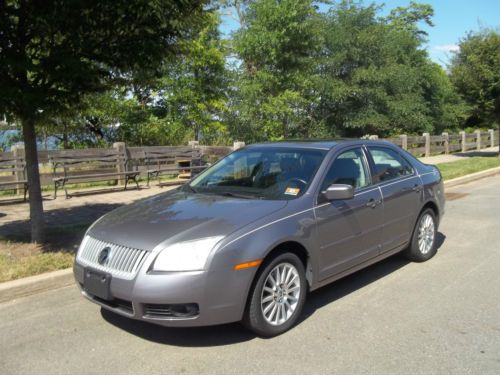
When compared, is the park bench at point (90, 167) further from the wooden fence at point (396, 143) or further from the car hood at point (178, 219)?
the car hood at point (178, 219)

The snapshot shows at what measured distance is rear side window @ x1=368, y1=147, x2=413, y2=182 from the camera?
5.60 m

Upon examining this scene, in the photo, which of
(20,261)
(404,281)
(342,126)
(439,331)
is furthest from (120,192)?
(342,126)

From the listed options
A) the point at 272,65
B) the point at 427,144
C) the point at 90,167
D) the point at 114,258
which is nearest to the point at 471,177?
the point at 272,65

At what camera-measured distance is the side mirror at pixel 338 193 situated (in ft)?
15.0

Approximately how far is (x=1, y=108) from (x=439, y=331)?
16.4 feet

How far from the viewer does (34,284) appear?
5.27 meters

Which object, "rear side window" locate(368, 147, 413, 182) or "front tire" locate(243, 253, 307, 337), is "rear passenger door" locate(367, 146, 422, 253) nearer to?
"rear side window" locate(368, 147, 413, 182)

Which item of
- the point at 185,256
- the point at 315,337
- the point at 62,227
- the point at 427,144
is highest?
the point at 427,144

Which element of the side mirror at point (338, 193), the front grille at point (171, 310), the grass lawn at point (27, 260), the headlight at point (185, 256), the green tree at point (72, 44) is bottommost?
the grass lawn at point (27, 260)

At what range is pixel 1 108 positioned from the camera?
572 cm

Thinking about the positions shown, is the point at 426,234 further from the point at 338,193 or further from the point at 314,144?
the point at 338,193

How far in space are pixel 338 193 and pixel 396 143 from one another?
17.4 m

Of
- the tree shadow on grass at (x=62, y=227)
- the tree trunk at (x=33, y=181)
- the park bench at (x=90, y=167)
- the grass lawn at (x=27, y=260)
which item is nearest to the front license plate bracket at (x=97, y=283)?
the grass lawn at (x=27, y=260)

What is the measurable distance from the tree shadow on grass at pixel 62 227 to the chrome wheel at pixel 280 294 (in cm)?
308
